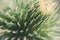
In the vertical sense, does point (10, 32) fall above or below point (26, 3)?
below

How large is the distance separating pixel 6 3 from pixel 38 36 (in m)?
0.97

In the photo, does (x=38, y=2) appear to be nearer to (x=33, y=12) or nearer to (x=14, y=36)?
(x=33, y=12)

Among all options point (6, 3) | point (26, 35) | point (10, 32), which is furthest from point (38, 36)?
point (6, 3)

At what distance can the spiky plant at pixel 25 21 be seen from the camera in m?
5.34

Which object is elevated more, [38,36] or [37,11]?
[37,11]

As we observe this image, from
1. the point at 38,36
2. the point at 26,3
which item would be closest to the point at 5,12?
the point at 26,3

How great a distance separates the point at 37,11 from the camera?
5.33m

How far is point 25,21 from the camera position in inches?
213

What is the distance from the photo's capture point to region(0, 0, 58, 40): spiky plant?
17.5 ft

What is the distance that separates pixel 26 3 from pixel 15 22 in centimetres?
46

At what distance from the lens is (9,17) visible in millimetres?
5340

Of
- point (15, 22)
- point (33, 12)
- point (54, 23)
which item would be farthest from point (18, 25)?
point (54, 23)

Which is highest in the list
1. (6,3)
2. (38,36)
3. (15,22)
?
(6,3)

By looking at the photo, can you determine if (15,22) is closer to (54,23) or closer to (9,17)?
(9,17)
